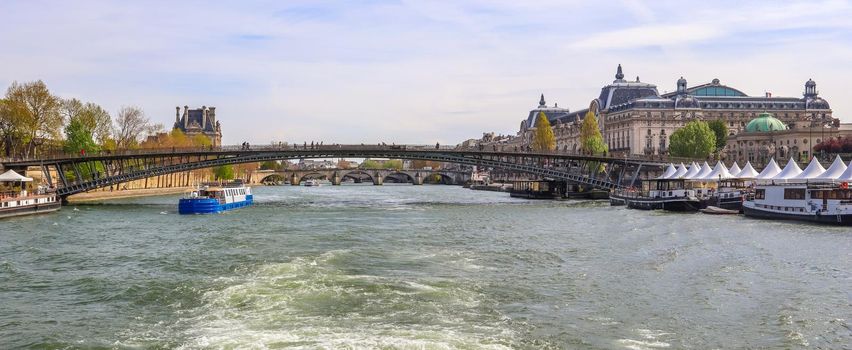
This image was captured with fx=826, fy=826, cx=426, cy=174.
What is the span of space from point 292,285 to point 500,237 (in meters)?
19.0

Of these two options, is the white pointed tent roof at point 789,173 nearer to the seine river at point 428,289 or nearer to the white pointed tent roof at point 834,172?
the white pointed tent roof at point 834,172

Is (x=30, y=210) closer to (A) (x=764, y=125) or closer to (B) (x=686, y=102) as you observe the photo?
(A) (x=764, y=125)

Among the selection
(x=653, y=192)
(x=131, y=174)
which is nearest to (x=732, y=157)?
(x=653, y=192)

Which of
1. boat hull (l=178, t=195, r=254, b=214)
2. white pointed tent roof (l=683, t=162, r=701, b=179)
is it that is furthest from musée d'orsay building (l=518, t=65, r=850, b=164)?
boat hull (l=178, t=195, r=254, b=214)

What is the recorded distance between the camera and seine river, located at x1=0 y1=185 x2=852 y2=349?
1825cm

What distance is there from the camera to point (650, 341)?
58.3 ft

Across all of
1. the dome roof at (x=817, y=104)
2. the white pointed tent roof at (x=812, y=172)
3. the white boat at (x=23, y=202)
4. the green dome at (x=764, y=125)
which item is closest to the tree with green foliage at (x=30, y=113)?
the white boat at (x=23, y=202)

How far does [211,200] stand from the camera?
63562 millimetres

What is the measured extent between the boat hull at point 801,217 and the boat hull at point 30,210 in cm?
5043

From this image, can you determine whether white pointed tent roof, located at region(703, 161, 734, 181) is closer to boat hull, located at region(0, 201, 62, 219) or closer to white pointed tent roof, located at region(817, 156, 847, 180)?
white pointed tent roof, located at region(817, 156, 847, 180)

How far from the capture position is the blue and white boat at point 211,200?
205ft

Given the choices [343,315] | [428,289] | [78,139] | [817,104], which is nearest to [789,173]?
[428,289]

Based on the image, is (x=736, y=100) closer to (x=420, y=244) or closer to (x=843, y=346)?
(x=420, y=244)

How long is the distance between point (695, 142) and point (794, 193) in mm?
71252
